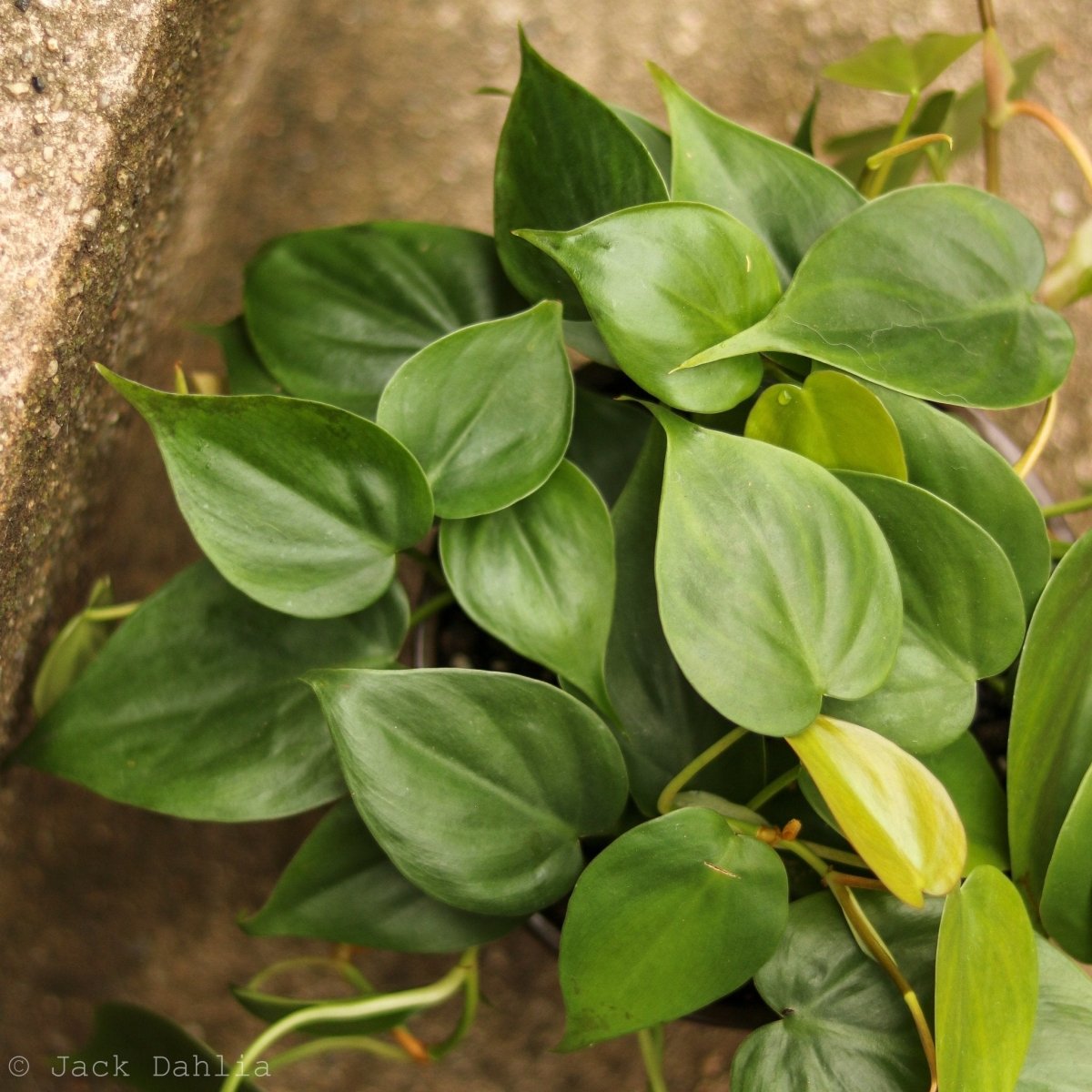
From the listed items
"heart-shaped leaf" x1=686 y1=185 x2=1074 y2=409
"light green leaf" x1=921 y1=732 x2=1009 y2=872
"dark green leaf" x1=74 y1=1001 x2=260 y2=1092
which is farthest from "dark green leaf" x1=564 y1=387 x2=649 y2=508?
"dark green leaf" x1=74 y1=1001 x2=260 y2=1092

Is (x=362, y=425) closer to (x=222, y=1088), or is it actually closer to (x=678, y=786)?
(x=678, y=786)

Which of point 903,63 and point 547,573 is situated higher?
point 903,63

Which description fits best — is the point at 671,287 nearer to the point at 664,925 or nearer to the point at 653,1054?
the point at 664,925

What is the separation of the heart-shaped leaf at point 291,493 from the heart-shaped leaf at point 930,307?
16cm

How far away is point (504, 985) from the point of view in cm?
87

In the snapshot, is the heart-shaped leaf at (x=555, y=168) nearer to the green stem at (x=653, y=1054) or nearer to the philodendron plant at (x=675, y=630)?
the philodendron plant at (x=675, y=630)

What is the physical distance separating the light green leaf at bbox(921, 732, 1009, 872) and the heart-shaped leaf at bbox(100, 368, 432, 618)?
30 centimetres

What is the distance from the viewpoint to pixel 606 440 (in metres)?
0.62

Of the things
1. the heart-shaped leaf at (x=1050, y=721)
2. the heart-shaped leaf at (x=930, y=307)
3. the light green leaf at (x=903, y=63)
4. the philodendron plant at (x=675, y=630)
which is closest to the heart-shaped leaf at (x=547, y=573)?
the philodendron plant at (x=675, y=630)

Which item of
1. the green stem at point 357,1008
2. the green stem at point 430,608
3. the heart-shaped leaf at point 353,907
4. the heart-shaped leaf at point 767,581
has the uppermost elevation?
the heart-shaped leaf at point 767,581

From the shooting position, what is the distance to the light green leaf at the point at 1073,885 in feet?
1.60

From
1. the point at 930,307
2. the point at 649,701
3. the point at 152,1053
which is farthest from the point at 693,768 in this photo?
the point at 152,1053

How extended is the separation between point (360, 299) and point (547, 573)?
214mm

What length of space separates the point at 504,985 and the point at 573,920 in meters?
0.44
